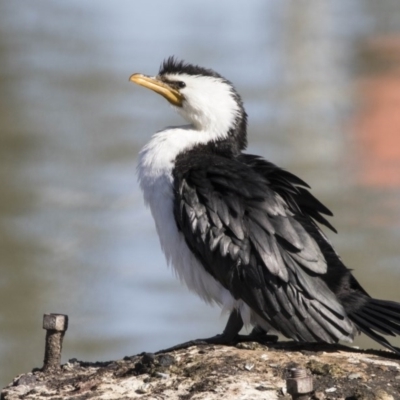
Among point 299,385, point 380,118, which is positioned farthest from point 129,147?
point 299,385

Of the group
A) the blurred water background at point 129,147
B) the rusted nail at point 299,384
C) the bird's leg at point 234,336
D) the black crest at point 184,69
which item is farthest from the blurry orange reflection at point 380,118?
the rusted nail at point 299,384

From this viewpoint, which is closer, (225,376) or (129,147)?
(225,376)

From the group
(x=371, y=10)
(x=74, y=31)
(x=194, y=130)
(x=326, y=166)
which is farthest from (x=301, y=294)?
(x=371, y=10)

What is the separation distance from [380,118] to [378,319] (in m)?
13.0

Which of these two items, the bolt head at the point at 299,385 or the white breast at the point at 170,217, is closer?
the bolt head at the point at 299,385

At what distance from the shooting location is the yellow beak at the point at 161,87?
7.41m

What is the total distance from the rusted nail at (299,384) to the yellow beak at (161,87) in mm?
2476

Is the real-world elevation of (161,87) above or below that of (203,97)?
above

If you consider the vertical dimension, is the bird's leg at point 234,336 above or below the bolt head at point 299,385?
above

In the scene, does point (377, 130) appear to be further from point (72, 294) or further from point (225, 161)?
point (225, 161)

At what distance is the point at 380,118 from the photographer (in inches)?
754

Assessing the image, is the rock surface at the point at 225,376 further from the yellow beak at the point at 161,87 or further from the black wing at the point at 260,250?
the yellow beak at the point at 161,87

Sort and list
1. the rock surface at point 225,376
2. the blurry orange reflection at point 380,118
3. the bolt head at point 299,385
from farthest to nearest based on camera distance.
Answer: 1. the blurry orange reflection at point 380,118
2. the rock surface at point 225,376
3. the bolt head at point 299,385

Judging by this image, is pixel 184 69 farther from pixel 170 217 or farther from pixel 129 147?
pixel 129 147
